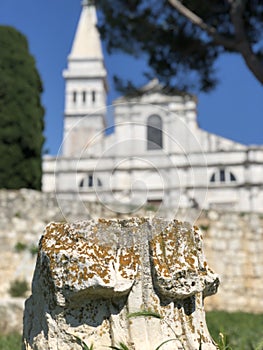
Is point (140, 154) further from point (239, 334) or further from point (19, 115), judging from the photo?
point (19, 115)

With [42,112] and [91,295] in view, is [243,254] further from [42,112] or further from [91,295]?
[91,295]

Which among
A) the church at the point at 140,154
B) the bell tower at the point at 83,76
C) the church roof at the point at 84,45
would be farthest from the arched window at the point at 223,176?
the church roof at the point at 84,45

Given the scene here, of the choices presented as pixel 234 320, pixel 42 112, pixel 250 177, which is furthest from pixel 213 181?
pixel 234 320

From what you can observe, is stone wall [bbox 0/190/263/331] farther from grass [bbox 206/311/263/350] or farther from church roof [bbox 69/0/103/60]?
church roof [bbox 69/0/103/60]

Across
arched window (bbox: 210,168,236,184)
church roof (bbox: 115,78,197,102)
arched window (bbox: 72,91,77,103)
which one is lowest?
church roof (bbox: 115,78,197,102)

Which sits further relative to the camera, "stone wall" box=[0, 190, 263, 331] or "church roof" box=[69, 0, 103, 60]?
"church roof" box=[69, 0, 103, 60]

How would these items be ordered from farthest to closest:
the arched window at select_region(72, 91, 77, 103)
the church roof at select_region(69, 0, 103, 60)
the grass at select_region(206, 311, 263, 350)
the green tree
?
1. the arched window at select_region(72, 91, 77, 103)
2. the church roof at select_region(69, 0, 103, 60)
3. the green tree
4. the grass at select_region(206, 311, 263, 350)

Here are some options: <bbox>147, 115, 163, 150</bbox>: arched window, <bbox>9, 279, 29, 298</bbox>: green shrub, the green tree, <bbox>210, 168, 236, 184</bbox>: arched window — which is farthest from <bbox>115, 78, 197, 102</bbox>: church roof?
<bbox>210, 168, 236, 184</bbox>: arched window

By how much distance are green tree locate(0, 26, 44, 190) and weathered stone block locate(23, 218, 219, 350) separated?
732cm

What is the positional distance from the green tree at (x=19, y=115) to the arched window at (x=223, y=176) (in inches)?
721

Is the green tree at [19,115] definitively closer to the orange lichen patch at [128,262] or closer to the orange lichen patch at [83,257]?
the orange lichen patch at [83,257]

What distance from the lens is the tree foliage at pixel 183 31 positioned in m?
8.18

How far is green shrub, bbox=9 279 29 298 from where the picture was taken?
7715 mm

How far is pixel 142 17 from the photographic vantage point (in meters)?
8.63
